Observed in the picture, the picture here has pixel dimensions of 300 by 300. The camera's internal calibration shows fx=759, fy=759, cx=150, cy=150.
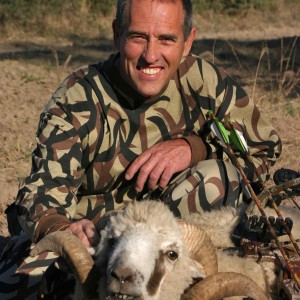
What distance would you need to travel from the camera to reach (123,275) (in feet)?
11.7

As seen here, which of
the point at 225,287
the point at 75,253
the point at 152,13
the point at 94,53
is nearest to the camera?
the point at 225,287

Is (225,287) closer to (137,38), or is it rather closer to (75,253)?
(75,253)

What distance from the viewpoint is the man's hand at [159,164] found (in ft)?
15.9

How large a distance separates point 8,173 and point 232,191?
12.2ft

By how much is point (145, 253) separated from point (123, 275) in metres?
0.21

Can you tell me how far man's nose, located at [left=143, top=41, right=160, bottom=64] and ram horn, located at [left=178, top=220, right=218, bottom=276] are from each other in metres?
1.20

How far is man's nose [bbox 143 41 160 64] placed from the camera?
186 inches

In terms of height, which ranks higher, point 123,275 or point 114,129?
point 114,129

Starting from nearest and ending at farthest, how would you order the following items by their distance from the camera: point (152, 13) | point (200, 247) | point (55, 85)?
point (200, 247) → point (152, 13) → point (55, 85)

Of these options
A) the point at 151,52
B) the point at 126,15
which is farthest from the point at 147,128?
the point at 126,15

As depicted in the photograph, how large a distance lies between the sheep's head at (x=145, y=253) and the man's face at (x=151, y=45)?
110cm

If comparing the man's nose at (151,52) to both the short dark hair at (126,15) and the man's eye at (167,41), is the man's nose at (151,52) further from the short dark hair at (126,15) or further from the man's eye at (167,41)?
the short dark hair at (126,15)

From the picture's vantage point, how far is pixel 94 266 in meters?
3.92

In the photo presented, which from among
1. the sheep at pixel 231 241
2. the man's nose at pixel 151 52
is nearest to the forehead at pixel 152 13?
the man's nose at pixel 151 52
